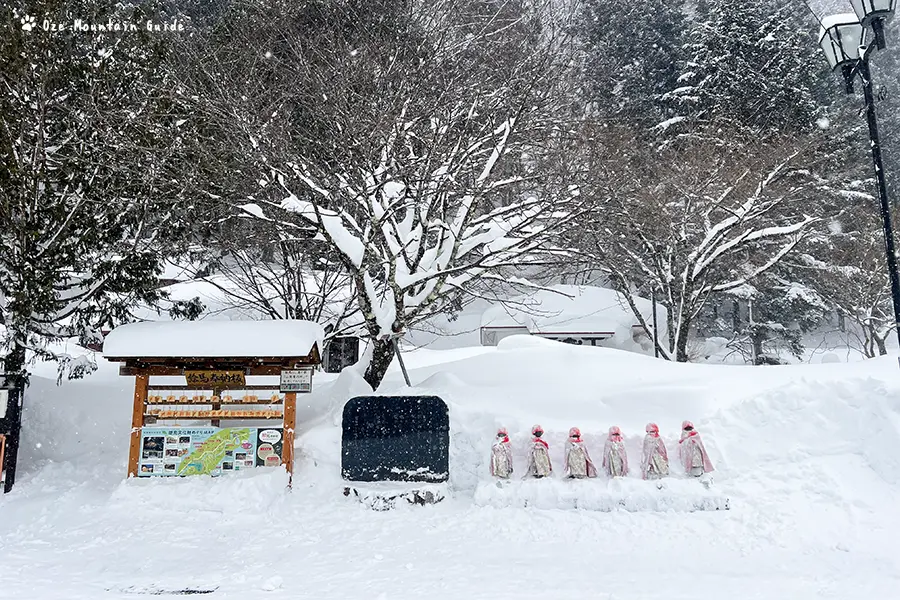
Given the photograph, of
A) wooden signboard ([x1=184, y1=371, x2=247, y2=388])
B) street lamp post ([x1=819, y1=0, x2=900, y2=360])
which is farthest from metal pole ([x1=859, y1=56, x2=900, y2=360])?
wooden signboard ([x1=184, y1=371, x2=247, y2=388])

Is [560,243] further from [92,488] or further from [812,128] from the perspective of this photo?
[812,128]

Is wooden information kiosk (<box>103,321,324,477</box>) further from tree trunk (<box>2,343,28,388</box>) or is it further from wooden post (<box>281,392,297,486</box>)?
tree trunk (<box>2,343,28,388</box>)

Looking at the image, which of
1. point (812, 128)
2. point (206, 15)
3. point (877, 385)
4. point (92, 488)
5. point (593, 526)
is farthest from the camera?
point (812, 128)

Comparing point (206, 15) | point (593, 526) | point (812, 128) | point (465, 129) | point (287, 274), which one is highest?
point (206, 15)

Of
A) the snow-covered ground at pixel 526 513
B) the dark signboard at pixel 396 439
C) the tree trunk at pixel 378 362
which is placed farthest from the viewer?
the tree trunk at pixel 378 362

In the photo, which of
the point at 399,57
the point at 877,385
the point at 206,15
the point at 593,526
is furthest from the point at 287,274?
the point at 877,385

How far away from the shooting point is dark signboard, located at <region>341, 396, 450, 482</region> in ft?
26.2

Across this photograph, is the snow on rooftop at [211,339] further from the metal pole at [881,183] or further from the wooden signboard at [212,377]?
the metal pole at [881,183]

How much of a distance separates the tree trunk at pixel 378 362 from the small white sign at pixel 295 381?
204 cm

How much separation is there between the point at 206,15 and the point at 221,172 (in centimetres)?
907

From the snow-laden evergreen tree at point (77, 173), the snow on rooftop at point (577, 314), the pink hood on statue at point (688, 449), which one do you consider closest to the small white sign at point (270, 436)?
the snow-laden evergreen tree at point (77, 173)

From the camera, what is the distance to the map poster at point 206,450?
8180mm

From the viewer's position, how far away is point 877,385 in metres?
7.87

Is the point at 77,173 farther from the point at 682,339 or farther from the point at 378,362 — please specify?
the point at 682,339
